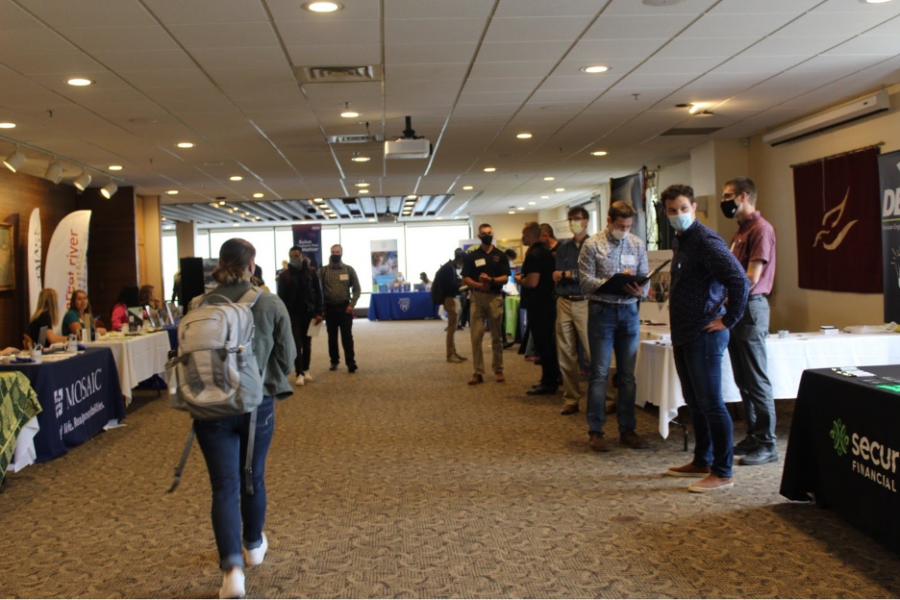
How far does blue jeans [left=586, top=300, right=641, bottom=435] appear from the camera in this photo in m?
4.86

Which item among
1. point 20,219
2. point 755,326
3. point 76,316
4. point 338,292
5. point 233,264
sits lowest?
point 755,326

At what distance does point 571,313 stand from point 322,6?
286 cm

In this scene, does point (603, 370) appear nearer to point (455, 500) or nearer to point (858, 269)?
point (455, 500)

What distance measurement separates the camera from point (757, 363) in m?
4.56

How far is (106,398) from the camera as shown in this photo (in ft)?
21.0

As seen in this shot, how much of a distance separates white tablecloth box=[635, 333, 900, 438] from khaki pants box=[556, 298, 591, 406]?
0.80 m

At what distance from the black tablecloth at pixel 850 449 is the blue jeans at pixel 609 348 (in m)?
1.23

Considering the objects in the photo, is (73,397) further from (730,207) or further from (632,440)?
(730,207)

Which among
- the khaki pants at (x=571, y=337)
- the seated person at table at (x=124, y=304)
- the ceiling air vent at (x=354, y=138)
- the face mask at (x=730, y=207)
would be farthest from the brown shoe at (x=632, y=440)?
the seated person at table at (x=124, y=304)

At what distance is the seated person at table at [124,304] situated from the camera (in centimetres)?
845

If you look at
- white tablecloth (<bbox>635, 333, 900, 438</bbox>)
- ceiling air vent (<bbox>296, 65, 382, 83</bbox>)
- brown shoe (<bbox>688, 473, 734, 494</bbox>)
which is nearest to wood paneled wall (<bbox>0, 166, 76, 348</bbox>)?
ceiling air vent (<bbox>296, 65, 382, 83</bbox>)

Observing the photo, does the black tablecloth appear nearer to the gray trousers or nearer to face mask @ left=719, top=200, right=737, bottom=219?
the gray trousers

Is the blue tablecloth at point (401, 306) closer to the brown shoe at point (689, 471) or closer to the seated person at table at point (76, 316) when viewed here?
the seated person at table at point (76, 316)

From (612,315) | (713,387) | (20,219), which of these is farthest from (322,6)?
(20,219)
